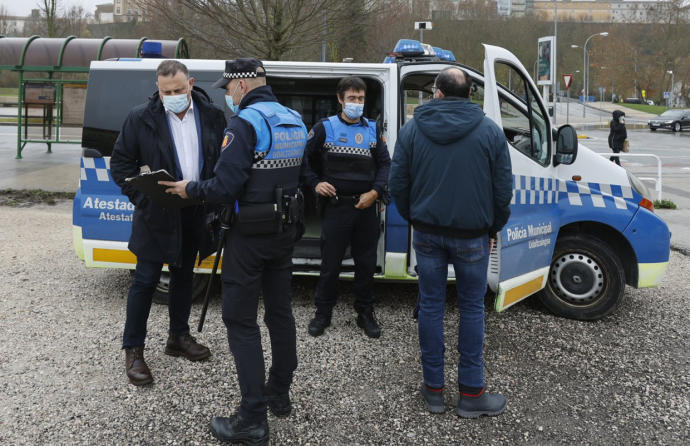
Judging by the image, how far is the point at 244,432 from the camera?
2.92m

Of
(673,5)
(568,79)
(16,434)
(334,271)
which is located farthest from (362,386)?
(673,5)

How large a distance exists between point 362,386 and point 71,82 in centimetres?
1216

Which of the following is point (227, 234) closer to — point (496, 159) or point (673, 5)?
point (496, 159)

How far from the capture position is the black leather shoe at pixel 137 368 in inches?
139

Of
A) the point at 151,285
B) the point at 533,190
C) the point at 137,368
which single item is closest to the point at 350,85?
the point at 533,190

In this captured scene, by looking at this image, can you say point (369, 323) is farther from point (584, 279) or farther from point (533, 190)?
point (584, 279)

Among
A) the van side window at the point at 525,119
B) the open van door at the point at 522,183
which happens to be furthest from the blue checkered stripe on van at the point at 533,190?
the van side window at the point at 525,119

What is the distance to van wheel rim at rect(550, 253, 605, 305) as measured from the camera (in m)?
4.75

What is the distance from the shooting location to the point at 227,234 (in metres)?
2.99

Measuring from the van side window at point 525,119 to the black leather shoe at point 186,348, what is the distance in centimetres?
257

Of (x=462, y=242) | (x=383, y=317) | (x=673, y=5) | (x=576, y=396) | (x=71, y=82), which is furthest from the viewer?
(x=673, y=5)

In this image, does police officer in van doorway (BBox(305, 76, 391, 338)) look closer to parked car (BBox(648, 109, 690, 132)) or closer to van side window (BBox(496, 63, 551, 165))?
van side window (BBox(496, 63, 551, 165))

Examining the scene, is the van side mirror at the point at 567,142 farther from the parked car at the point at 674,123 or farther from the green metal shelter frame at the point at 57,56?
the parked car at the point at 674,123

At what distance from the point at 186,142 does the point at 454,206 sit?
161 cm
